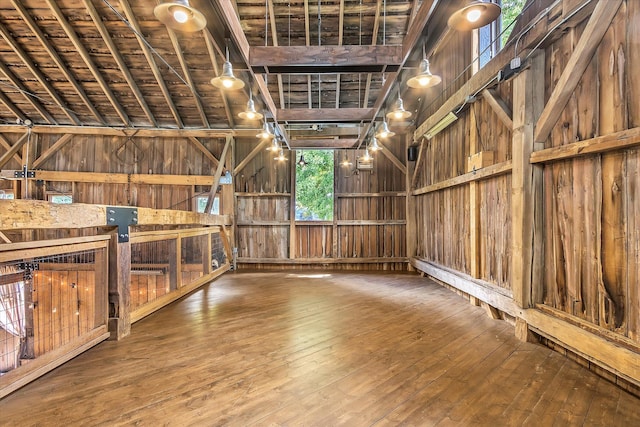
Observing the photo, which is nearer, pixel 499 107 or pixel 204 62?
pixel 499 107

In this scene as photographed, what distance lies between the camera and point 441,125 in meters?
5.20

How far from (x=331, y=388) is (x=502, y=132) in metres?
3.64

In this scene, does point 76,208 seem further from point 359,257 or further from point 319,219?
point 359,257

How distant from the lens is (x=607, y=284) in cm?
232

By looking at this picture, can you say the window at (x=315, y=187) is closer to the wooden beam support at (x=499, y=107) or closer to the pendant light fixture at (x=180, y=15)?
the wooden beam support at (x=499, y=107)

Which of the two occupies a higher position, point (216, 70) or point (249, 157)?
point (216, 70)

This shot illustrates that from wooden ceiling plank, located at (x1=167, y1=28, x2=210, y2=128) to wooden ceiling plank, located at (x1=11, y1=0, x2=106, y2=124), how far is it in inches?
90.1

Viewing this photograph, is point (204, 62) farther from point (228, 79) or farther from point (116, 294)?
point (116, 294)

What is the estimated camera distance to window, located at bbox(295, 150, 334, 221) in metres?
7.61

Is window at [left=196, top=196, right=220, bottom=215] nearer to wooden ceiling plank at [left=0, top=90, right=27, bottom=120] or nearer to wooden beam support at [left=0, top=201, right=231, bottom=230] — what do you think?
wooden beam support at [left=0, top=201, right=231, bottom=230]

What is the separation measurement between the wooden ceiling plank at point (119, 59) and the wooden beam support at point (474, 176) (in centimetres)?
671

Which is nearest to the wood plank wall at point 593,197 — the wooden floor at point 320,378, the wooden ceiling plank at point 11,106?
the wooden floor at point 320,378

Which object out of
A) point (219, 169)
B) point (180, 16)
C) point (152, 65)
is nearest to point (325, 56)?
point (180, 16)

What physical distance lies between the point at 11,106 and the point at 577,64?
10.8 meters
